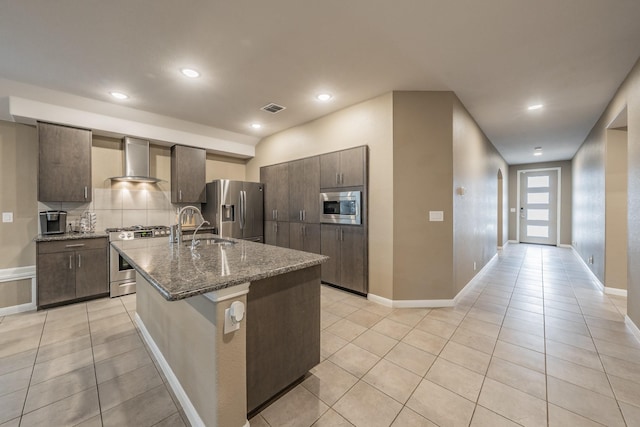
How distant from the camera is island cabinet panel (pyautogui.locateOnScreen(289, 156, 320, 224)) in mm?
4066

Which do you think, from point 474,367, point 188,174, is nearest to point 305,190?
point 188,174

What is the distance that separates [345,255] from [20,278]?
430 centimetres

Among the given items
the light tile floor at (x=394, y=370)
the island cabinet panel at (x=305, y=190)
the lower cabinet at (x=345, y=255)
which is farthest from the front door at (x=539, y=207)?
the island cabinet panel at (x=305, y=190)

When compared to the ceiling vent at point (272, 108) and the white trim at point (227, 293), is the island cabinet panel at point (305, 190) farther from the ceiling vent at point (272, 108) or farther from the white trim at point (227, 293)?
the white trim at point (227, 293)

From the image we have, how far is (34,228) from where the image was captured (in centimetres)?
344

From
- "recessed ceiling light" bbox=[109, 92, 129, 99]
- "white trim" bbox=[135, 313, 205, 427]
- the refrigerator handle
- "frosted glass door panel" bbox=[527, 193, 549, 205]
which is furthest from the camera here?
"frosted glass door panel" bbox=[527, 193, 549, 205]

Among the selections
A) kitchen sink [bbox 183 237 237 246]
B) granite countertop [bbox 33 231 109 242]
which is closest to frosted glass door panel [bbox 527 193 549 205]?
kitchen sink [bbox 183 237 237 246]

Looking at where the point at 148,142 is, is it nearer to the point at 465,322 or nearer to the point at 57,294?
the point at 57,294

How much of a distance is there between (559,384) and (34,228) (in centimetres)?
606

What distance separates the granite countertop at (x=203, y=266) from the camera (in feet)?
3.81

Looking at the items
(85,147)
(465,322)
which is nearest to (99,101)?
(85,147)

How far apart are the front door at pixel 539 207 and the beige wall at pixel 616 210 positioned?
5.19 meters

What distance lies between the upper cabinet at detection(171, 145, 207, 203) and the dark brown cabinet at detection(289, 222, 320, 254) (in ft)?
6.21

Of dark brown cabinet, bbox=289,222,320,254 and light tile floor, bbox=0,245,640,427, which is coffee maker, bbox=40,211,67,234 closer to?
light tile floor, bbox=0,245,640,427
